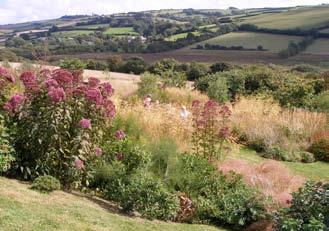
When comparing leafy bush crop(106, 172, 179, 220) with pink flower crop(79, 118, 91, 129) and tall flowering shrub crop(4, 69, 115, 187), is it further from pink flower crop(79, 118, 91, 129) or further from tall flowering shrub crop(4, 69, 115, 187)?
pink flower crop(79, 118, 91, 129)

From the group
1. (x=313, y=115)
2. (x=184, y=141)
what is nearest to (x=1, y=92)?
(x=184, y=141)

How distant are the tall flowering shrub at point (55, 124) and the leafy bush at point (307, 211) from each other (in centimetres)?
298

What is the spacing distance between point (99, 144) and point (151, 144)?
41.2 inches

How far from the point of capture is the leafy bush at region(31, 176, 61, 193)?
271 inches

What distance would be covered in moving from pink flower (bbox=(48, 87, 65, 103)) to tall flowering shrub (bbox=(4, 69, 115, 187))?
6 cm

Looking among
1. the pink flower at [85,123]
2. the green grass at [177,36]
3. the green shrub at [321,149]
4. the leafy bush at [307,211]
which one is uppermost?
the pink flower at [85,123]

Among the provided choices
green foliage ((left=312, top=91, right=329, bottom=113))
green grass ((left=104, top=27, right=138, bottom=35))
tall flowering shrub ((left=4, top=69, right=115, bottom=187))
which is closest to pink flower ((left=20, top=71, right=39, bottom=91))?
tall flowering shrub ((left=4, top=69, right=115, bottom=187))

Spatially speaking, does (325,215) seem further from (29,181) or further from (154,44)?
(154,44)

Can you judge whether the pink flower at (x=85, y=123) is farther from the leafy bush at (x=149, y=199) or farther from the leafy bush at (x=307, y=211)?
the leafy bush at (x=307, y=211)

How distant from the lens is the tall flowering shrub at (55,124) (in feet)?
23.3

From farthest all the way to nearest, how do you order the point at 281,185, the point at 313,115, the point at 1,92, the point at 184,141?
1. the point at 313,115
2. the point at 184,141
3. the point at 281,185
4. the point at 1,92

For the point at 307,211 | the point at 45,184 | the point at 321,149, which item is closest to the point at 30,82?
the point at 45,184

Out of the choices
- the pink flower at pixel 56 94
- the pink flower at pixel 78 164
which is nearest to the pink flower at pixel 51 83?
the pink flower at pixel 56 94

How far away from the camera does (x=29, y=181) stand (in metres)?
7.34
